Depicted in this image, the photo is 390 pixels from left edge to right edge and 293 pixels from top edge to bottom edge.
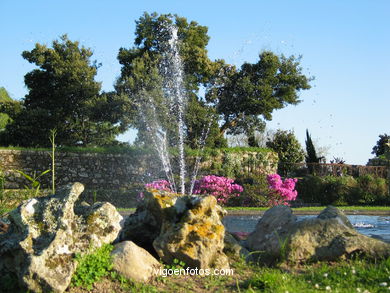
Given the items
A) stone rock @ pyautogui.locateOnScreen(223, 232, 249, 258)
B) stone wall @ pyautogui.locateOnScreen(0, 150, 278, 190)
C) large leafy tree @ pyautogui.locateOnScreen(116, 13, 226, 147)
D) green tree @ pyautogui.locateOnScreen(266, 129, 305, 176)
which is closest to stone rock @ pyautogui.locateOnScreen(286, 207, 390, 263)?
stone rock @ pyautogui.locateOnScreen(223, 232, 249, 258)

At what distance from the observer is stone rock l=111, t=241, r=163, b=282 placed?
4.29 meters

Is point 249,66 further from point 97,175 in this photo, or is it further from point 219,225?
point 219,225

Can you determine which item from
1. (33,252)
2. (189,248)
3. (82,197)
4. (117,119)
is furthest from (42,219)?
(117,119)

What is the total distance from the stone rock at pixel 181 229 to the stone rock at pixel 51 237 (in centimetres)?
33

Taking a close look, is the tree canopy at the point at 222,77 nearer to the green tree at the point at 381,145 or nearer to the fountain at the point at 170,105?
the fountain at the point at 170,105

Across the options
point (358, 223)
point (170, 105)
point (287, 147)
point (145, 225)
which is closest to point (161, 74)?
point (170, 105)

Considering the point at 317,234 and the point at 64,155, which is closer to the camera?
the point at 317,234

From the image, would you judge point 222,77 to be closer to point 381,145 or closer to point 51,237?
point 381,145

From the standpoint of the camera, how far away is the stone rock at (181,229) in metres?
4.45

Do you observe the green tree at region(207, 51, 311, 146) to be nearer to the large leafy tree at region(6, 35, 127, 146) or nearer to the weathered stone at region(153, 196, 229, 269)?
the large leafy tree at region(6, 35, 127, 146)

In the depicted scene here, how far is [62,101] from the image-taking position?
1003 inches

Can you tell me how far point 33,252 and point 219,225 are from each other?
192 cm

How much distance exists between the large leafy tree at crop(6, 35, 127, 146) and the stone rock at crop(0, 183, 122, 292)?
19196 millimetres

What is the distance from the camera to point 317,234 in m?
4.89
